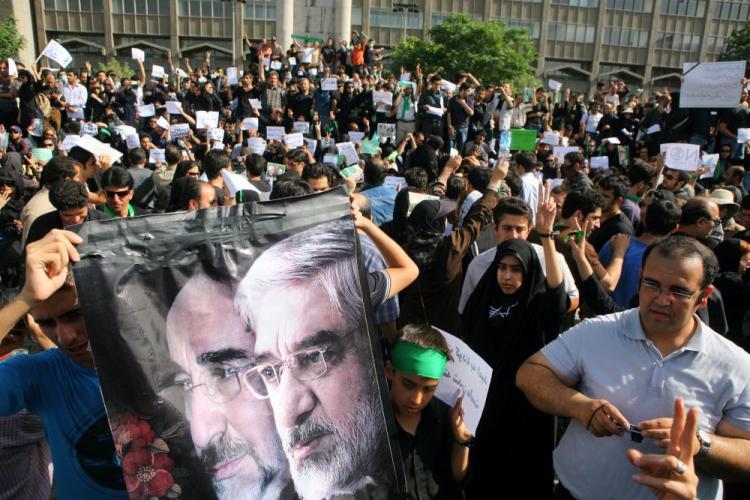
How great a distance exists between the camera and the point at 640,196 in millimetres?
6098

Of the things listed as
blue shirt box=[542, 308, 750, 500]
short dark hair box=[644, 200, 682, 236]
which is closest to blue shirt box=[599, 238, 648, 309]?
short dark hair box=[644, 200, 682, 236]

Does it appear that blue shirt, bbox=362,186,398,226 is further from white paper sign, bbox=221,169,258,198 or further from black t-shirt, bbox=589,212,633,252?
black t-shirt, bbox=589,212,633,252

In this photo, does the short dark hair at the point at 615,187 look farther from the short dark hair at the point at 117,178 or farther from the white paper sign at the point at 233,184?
the short dark hair at the point at 117,178

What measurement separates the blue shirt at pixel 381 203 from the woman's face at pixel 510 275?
88.9 inches

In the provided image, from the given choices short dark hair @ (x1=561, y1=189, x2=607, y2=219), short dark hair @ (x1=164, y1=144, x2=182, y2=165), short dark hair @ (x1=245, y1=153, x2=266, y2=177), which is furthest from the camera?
short dark hair @ (x1=164, y1=144, x2=182, y2=165)

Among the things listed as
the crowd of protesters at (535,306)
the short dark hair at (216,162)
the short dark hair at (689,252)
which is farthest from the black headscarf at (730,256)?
the short dark hair at (216,162)

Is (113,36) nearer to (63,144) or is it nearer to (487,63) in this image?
(487,63)

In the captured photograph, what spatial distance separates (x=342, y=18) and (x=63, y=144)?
36990 mm

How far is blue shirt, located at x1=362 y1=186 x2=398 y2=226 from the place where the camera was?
208 inches

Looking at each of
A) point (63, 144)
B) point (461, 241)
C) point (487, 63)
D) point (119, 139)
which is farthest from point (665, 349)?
point (487, 63)

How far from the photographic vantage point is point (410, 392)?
222 cm

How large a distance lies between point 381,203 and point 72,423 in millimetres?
3852

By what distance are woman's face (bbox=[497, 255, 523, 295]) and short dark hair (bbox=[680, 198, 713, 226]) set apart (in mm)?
1610

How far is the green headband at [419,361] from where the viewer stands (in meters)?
2.21
